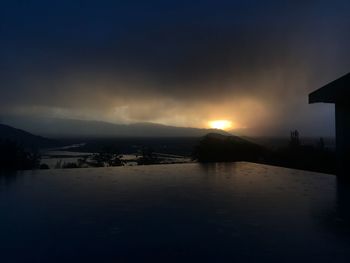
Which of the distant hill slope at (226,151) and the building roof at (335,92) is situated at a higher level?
the building roof at (335,92)

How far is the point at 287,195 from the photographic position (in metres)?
4.88

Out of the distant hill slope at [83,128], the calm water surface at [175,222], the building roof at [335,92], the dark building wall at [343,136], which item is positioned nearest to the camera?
the calm water surface at [175,222]

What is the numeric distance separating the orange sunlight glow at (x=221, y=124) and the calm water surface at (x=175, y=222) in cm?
920

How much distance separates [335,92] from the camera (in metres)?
6.30

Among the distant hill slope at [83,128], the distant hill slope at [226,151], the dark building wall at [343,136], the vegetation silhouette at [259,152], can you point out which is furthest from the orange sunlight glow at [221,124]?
the dark building wall at [343,136]

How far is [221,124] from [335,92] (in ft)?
31.5

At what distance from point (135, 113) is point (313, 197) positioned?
434 inches

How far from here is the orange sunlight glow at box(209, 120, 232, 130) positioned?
15.2 m

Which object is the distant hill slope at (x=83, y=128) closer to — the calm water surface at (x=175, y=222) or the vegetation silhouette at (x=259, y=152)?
the vegetation silhouette at (x=259, y=152)

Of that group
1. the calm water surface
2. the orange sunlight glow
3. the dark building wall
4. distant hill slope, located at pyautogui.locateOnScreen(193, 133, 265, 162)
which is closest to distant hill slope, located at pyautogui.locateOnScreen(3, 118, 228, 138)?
the orange sunlight glow

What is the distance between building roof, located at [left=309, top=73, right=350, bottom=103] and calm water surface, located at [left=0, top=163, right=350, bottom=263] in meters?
1.64

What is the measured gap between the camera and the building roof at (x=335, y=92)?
20.0ft

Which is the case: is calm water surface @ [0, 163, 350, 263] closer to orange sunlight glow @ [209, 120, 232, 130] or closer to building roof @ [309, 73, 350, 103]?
building roof @ [309, 73, 350, 103]

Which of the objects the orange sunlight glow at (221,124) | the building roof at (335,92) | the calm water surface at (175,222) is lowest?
the calm water surface at (175,222)
